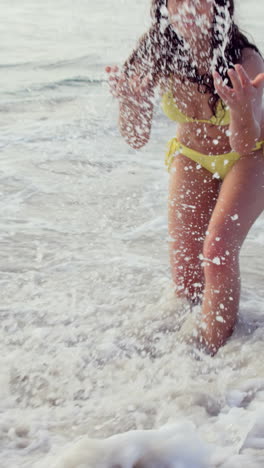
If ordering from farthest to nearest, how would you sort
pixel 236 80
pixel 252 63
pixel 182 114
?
pixel 182 114
pixel 252 63
pixel 236 80

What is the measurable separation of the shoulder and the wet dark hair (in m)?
0.03

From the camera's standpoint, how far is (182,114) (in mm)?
2699

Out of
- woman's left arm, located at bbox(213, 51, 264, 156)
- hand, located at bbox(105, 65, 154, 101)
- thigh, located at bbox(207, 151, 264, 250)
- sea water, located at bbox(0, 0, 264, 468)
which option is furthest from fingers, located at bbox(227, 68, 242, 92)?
sea water, located at bbox(0, 0, 264, 468)

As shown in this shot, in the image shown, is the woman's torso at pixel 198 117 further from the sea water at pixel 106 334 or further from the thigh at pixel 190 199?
the sea water at pixel 106 334

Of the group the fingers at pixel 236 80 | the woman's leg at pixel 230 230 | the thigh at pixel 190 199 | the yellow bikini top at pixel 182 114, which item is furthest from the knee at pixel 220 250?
the fingers at pixel 236 80

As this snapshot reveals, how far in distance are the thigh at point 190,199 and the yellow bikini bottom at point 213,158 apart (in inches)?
1.3

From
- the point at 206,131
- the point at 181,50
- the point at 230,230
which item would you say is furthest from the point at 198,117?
the point at 230,230

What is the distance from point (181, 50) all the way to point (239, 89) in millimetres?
522

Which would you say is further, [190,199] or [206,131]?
[190,199]

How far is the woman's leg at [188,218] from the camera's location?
2.76 m

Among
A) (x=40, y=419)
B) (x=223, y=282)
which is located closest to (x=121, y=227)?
(x=223, y=282)

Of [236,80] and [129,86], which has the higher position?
[236,80]

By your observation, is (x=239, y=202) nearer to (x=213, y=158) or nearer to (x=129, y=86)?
(x=213, y=158)

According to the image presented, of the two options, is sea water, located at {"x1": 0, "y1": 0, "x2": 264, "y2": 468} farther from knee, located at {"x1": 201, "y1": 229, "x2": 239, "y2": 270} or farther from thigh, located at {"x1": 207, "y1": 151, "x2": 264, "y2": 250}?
thigh, located at {"x1": 207, "y1": 151, "x2": 264, "y2": 250}
